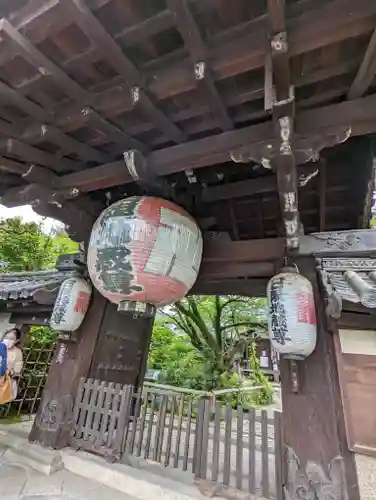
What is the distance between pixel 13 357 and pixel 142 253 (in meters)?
3.65

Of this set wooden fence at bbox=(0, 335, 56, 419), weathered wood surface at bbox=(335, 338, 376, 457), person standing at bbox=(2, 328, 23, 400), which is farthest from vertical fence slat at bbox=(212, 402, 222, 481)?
wooden fence at bbox=(0, 335, 56, 419)

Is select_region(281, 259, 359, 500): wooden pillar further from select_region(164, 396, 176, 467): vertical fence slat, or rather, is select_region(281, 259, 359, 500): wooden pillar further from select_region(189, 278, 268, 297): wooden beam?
select_region(189, 278, 268, 297): wooden beam

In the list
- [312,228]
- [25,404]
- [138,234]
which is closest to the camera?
[138,234]

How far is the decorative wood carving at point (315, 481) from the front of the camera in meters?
2.68

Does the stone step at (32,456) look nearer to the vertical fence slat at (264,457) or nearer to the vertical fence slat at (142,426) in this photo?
the vertical fence slat at (142,426)

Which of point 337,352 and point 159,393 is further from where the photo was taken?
point 159,393

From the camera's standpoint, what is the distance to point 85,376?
4297mm

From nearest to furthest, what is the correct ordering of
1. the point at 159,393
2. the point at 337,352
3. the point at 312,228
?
1. the point at 337,352
2. the point at 159,393
3. the point at 312,228

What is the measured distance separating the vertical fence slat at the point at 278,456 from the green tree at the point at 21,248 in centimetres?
870

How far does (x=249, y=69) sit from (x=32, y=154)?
2233mm

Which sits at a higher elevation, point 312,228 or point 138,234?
point 312,228

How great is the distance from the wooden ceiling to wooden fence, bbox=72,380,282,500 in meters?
2.66

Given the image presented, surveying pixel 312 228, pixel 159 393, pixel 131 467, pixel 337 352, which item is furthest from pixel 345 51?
pixel 131 467

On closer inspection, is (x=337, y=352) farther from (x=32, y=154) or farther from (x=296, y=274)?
(x=32, y=154)
